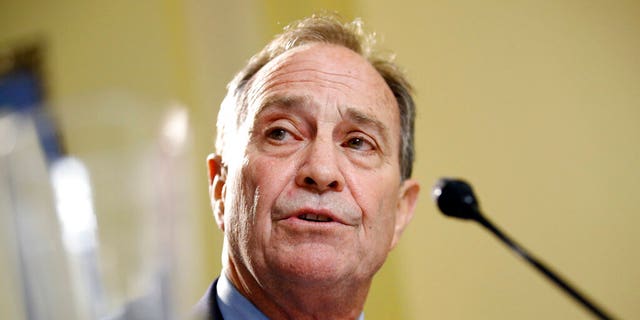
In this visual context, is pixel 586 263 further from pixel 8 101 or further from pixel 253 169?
pixel 8 101

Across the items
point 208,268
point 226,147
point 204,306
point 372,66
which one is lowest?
point 208,268

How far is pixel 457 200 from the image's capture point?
1.32 m

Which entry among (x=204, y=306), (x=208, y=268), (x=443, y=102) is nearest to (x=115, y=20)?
(x=208, y=268)

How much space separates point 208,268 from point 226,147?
60.3 inches

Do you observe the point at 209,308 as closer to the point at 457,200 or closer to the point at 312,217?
the point at 312,217

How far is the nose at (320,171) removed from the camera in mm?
1450

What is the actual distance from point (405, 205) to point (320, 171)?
43cm

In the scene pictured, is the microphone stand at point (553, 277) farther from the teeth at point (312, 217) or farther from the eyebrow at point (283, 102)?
the eyebrow at point (283, 102)

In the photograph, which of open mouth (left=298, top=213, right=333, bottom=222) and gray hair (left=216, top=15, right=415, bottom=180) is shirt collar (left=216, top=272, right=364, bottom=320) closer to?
open mouth (left=298, top=213, right=333, bottom=222)

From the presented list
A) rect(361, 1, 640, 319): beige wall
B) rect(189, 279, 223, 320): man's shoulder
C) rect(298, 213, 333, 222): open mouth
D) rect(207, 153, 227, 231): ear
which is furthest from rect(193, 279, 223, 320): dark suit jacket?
rect(361, 1, 640, 319): beige wall

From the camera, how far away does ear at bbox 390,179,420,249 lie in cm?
177

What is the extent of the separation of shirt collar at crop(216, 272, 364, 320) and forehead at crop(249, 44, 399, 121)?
Result: 1.27 ft

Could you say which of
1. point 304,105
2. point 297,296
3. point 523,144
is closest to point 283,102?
point 304,105

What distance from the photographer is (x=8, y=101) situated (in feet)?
11.5
